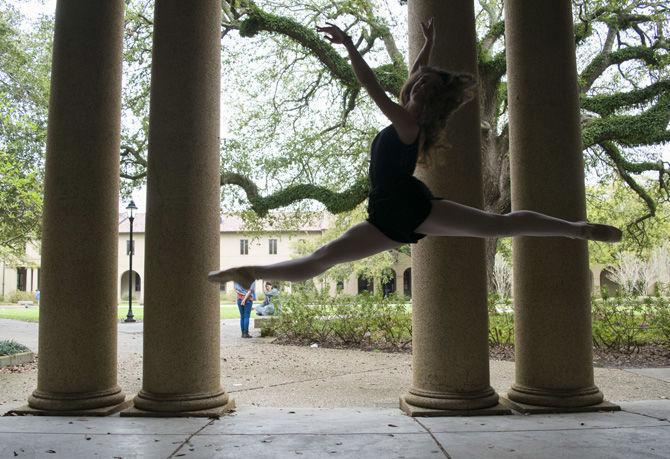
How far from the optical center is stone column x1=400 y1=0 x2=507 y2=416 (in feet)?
20.2

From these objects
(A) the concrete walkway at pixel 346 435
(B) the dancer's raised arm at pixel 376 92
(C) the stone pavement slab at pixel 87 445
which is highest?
(B) the dancer's raised arm at pixel 376 92

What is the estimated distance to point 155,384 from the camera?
6125 mm

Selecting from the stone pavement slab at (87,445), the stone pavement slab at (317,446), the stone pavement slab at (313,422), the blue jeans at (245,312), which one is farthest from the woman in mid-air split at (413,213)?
the blue jeans at (245,312)

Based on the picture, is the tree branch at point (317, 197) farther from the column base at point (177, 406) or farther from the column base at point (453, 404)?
the column base at point (177, 406)

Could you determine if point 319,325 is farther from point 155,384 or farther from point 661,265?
point 661,265

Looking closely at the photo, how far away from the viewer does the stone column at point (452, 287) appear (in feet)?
20.2

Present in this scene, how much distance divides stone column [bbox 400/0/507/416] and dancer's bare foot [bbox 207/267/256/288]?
2.57 meters

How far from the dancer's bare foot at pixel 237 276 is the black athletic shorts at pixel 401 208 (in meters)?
0.95

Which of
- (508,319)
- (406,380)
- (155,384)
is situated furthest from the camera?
(508,319)

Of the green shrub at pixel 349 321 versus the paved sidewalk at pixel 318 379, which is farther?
the green shrub at pixel 349 321

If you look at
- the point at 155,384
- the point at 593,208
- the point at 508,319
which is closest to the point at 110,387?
the point at 155,384

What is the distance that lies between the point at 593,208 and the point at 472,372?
19465 millimetres

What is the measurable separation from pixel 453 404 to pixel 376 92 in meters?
3.63

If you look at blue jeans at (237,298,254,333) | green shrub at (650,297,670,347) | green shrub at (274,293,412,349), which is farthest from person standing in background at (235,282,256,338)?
green shrub at (650,297,670,347)
